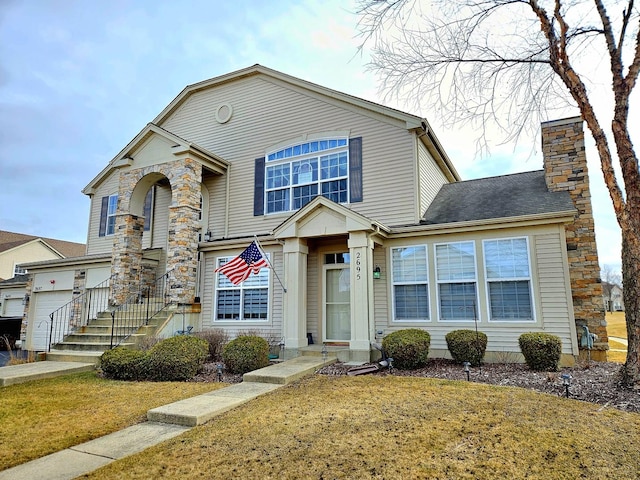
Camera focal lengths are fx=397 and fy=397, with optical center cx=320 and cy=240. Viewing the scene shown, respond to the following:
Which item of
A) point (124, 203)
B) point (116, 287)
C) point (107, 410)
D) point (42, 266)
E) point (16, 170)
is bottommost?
point (107, 410)

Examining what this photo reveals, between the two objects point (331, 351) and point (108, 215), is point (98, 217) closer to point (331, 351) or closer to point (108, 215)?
point (108, 215)

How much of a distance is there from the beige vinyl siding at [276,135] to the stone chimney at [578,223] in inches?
145

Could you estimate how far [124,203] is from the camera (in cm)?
1270

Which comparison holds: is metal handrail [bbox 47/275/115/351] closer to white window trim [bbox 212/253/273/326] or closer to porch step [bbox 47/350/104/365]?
porch step [bbox 47/350/104/365]

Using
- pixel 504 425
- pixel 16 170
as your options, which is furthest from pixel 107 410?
pixel 16 170

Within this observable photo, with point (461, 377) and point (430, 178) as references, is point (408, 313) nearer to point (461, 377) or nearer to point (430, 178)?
point (461, 377)

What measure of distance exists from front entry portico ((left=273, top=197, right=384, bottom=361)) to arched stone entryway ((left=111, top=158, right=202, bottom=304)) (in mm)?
3134

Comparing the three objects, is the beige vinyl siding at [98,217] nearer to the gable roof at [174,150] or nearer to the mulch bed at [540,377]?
the gable roof at [174,150]

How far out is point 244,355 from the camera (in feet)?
25.7

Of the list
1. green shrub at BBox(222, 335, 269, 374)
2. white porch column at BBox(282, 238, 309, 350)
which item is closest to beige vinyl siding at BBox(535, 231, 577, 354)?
white porch column at BBox(282, 238, 309, 350)

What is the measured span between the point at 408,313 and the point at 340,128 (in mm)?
5648

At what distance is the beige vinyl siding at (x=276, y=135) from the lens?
10.6m

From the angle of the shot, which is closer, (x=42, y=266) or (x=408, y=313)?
(x=408, y=313)

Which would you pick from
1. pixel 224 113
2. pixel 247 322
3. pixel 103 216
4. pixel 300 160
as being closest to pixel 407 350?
pixel 247 322
